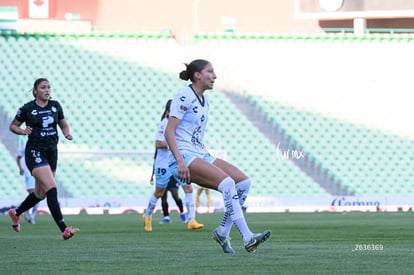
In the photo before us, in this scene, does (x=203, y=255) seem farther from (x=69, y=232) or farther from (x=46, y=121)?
(x=46, y=121)

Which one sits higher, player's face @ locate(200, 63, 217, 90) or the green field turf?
player's face @ locate(200, 63, 217, 90)

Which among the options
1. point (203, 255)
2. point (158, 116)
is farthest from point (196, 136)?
point (158, 116)

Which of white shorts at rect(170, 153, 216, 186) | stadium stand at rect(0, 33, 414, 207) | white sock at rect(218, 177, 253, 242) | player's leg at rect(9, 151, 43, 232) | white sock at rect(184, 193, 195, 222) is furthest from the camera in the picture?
stadium stand at rect(0, 33, 414, 207)

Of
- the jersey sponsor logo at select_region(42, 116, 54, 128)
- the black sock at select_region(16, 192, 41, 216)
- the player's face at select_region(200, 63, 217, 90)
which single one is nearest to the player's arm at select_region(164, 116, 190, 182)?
the player's face at select_region(200, 63, 217, 90)

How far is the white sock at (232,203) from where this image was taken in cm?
929

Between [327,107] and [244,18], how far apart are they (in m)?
5.76

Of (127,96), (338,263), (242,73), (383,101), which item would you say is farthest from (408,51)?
(338,263)

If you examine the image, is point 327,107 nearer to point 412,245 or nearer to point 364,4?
point 364,4

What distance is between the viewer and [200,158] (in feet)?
31.2

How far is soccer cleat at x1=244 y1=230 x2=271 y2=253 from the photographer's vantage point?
29.5 ft

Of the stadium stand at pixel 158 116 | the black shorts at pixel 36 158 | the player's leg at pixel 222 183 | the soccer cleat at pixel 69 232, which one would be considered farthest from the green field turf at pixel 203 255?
the stadium stand at pixel 158 116

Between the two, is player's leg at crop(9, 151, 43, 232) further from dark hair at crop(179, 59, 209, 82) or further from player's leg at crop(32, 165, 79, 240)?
dark hair at crop(179, 59, 209, 82)

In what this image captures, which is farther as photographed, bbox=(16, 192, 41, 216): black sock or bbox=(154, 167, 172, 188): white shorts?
bbox=(154, 167, 172, 188): white shorts

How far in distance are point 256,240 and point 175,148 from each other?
1.16m
